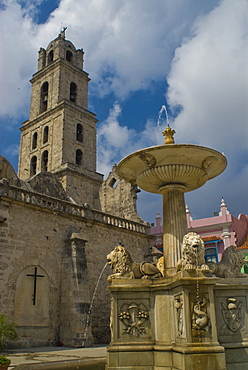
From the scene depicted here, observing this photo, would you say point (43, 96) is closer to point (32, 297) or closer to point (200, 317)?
point (32, 297)

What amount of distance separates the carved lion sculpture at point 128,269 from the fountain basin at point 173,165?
1.78 meters

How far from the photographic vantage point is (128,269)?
23.9 ft

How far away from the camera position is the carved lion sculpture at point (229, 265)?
6.72 metres

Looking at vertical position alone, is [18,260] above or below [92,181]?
below

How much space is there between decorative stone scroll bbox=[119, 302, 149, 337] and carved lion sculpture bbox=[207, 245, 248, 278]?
146 cm

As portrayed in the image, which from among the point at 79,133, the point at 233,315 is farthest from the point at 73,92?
the point at 233,315

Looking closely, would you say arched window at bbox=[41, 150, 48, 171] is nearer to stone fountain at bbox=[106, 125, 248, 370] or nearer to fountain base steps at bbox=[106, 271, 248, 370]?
stone fountain at bbox=[106, 125, 248, 370]

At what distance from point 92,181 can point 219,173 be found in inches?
829

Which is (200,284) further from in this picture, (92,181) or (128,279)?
(92,181)

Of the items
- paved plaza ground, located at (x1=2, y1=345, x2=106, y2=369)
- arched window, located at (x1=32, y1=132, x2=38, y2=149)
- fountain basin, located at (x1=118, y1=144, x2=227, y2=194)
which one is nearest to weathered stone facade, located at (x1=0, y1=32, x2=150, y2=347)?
paved plaza ground, located at (x1=2, y1=345, x2=106, y2=369)

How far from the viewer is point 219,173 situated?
850cm

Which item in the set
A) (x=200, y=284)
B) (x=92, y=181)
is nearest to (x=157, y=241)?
(x=92, y=181)

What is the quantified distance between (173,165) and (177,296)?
2.72 metres

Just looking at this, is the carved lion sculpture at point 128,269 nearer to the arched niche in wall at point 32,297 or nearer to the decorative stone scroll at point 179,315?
the decorative stone scroll at point 179,315
